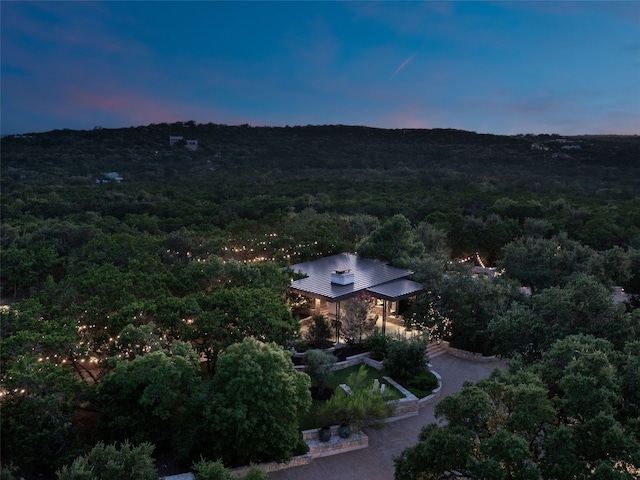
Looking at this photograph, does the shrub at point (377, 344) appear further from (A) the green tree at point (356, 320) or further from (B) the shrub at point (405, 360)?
(B) the shrub at point (405, 360)

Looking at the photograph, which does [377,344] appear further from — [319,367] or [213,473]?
[213,473]

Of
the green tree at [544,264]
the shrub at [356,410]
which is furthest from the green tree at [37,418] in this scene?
the green tree at [544,264]

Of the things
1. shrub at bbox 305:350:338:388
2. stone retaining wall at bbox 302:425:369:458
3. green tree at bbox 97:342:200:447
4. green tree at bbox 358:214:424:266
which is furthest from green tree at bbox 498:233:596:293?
green tree at bbox 97:342:200:447

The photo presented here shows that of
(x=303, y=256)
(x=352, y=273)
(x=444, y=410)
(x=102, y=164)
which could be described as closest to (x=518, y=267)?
(x=352, y=273)

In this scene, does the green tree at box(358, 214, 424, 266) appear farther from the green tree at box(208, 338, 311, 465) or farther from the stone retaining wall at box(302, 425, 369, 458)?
the green tree at box(208, 338, 311, 465)

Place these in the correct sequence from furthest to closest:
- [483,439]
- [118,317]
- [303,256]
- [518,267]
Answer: [303,256] → [518,267] → [118,317] → [483,439]

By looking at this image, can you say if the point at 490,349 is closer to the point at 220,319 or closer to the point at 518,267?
the point at 518,267

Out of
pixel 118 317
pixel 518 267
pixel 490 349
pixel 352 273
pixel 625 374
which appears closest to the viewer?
pixel 625 374
